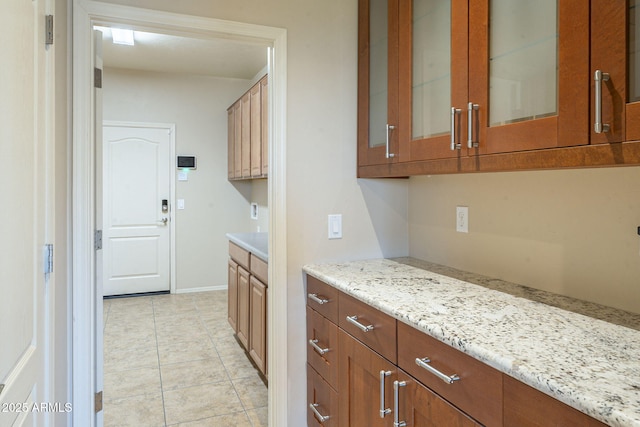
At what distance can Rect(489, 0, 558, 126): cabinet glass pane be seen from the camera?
1145mm

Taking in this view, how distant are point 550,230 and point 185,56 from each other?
411cm

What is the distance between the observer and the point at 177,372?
9.76 ft

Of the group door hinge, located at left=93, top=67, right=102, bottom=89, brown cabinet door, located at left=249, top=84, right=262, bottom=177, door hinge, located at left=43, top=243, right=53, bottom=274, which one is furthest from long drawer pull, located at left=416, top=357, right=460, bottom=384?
brown cabinet door, located at left=249, top=84, right=262, bottom=177

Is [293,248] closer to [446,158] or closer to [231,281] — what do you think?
[446,158]

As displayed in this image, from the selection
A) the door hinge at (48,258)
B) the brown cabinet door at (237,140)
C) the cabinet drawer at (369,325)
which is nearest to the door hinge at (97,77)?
the door hinge at (48,258)

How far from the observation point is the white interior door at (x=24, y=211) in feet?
3.06

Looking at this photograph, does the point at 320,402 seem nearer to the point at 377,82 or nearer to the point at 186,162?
the point at 377,82

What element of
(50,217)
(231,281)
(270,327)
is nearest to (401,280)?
(270,327)

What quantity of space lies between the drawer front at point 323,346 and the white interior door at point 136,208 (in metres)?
3.74

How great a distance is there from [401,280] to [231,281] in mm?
2138

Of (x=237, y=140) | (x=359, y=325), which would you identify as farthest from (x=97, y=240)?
(x=237, y=140)

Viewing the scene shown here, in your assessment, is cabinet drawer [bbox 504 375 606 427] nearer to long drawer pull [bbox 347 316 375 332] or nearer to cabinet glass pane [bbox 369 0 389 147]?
long drawer pull [bbox 347 316 375 332]

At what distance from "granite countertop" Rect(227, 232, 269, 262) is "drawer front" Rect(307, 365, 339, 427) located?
2.44ft

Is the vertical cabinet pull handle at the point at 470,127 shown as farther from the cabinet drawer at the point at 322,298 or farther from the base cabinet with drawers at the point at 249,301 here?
the base cabinet with drawers at the point at 249,301
